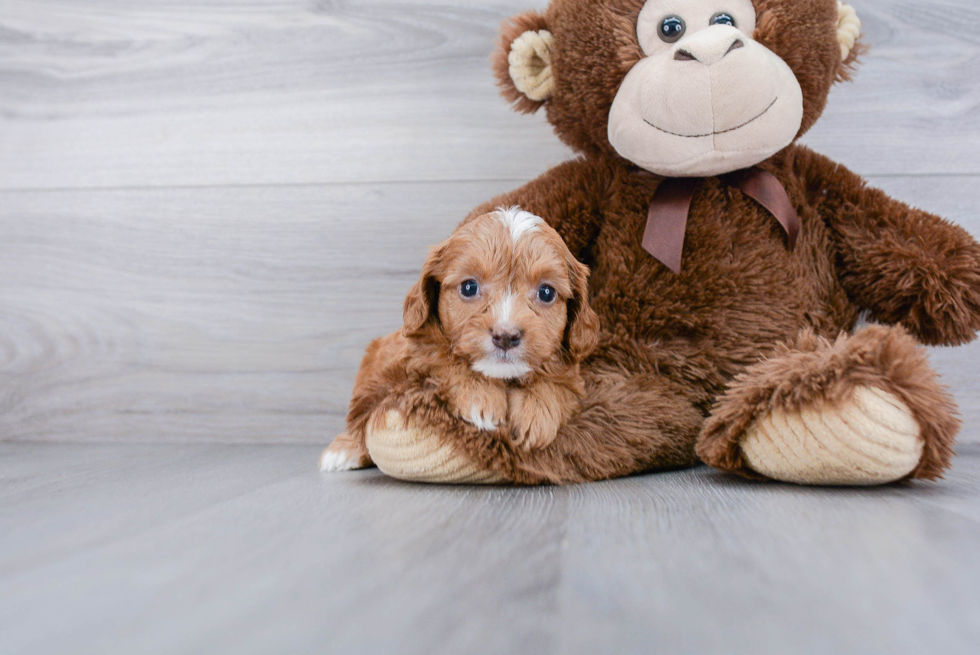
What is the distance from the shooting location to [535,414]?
81 cm

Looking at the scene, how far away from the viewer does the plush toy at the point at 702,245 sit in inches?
32.0

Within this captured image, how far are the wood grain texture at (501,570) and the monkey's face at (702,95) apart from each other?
0.42 meters

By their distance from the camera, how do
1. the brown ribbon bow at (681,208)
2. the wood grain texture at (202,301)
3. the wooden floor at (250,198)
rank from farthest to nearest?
the wood grain texture at (202,301) → the wooden floor at (250,198) → the brown ribbon bow at (681,208)

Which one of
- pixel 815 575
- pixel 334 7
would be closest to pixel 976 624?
pixel 815 575

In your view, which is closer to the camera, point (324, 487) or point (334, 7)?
point (324, 487)

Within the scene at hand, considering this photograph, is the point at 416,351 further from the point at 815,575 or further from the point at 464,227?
the point at 815,575

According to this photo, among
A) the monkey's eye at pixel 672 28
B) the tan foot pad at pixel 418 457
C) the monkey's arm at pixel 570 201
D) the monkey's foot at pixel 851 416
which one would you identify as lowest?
the tan foot pad at pixel 418 457

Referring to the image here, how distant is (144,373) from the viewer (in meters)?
1.40

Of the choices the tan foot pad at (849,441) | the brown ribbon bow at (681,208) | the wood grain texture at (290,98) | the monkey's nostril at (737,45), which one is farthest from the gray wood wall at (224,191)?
the tan foot pad at (849,441)

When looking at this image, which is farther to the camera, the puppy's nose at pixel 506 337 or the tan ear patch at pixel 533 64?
the tan ear patch at pixel 533 64

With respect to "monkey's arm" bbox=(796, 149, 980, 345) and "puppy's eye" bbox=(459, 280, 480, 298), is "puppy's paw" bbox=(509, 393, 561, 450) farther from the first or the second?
"monkey's arm" bbox=(796, 149, 980, 345)

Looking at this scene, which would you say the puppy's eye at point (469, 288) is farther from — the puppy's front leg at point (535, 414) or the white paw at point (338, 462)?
the white paw at point (338, 462)

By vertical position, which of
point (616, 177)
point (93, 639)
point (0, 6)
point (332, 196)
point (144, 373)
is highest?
point (0, 6)

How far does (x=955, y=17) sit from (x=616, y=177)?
0.76 meters
